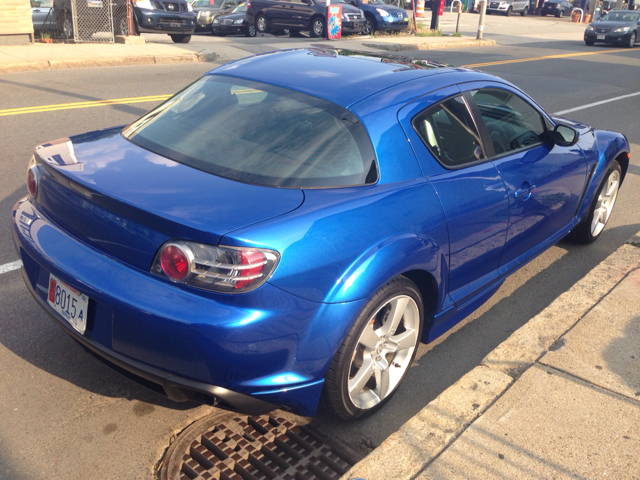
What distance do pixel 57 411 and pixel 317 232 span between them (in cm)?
157

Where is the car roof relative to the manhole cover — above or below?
above

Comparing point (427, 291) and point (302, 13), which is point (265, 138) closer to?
point (427, 291)

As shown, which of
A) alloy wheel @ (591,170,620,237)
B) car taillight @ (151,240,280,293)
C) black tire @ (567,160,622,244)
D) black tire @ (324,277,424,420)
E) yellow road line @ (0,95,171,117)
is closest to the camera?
car taillight @ (151,240,280,293)

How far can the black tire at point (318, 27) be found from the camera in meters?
21.2

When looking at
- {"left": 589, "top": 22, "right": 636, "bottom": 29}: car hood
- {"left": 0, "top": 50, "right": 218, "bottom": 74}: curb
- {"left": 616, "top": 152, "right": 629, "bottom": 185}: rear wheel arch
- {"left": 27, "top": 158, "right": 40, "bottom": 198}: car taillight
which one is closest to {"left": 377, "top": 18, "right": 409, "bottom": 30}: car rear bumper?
{"left": 589, "top": 22, "right": 636, "bottom": 29}: car hood

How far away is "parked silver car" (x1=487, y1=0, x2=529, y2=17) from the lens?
4359 cm

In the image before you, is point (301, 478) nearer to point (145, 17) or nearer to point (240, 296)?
point (240, 296)

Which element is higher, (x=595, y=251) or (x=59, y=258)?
(x=59, y=258)

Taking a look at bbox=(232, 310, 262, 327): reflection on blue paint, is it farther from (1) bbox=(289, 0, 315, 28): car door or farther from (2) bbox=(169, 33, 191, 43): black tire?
(1) bbox=(289, 0, 315, 28): car door

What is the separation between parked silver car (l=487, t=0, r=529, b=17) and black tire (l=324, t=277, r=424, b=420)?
148 feet

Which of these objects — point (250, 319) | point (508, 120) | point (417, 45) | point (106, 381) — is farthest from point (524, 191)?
point (417, 45)

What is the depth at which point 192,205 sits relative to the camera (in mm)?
2609

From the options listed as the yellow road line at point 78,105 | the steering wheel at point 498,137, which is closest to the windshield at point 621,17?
the yellow road line at point 78,105

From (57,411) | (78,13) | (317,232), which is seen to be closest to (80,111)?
(57,411)
